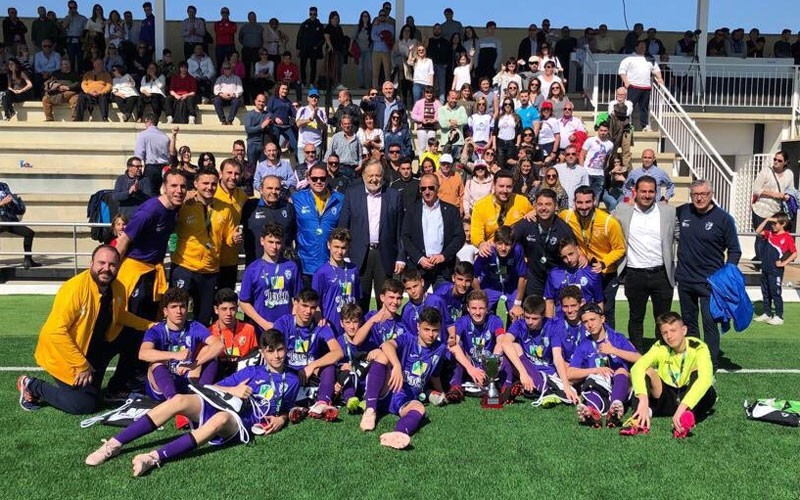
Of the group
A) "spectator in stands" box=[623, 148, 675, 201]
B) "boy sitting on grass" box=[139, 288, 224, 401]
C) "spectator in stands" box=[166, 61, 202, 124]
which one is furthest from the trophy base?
"spectator in stands" box=[166, 61, 202, 124]

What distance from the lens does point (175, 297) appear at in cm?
632

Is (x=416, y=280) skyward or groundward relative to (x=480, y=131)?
groundward

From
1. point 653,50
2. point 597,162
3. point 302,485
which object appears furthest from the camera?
point 653,50

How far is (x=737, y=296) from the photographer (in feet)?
23.0

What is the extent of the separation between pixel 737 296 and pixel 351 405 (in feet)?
11.0

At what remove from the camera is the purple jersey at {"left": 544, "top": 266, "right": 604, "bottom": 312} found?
24.0 feet

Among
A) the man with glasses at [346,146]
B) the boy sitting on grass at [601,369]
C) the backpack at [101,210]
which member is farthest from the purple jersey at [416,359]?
the backpack at [101,210]

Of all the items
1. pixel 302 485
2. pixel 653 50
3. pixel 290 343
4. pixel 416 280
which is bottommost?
pixel 302 485

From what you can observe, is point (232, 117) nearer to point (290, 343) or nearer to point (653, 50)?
point (653, 50)

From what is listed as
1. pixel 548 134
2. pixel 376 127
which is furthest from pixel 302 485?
pixel 548 134

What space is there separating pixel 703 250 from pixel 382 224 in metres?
2.83

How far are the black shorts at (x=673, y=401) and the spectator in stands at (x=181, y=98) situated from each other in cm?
1278

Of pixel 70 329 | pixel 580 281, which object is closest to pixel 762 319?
pixel 580 281

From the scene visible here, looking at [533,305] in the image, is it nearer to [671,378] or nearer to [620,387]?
[620,387]
